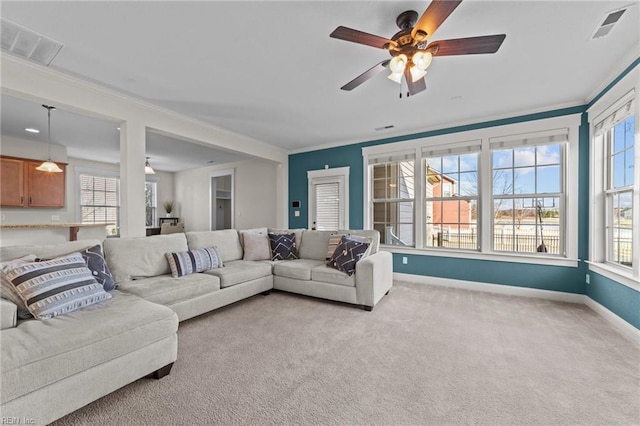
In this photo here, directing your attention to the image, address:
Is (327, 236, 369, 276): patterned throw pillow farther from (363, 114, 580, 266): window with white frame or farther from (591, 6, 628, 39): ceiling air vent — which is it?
(591, 6, 628, 39): ceiling air vent

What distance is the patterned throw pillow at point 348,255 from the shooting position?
3.45 metres

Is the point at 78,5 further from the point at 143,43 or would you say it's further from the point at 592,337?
the point at 592,337

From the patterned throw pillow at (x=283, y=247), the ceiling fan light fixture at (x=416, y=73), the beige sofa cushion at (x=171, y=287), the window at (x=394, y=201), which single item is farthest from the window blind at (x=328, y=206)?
the ceiling fan light fixture at (x=416, y=73)

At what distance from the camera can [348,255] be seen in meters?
3.52

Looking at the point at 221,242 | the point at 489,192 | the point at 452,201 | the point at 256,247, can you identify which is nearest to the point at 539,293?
the point at 489,192

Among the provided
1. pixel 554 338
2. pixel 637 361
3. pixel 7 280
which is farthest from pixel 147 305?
pixel 637 361

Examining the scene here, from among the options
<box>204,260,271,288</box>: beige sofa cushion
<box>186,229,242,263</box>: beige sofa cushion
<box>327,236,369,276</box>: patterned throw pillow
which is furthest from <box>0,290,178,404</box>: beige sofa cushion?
<box>327,236,369,276</box>: patterned throw pillow

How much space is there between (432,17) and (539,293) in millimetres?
3936

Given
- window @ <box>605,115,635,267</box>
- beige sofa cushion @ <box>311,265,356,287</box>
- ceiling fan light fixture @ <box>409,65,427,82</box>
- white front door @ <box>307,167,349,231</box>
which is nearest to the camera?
ceiling fan light fixture @ <box>409,65,427,82</box>

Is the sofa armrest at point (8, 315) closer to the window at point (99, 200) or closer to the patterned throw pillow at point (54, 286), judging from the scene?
the patterned throw pillow at point (54, 286)

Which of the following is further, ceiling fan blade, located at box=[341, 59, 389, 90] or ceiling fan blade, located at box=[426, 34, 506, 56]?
ceiling fan blade, located at box=[341, 59, 389, 90]

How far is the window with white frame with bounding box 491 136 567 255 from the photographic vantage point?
3.85 meters

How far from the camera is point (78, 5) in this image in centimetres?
199

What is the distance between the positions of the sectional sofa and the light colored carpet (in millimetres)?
189
